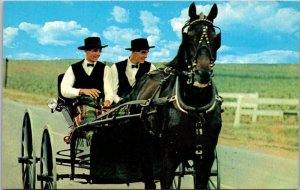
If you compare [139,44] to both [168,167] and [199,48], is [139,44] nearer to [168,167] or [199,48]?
[199,48]

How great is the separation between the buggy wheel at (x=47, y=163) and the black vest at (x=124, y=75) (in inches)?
31.3

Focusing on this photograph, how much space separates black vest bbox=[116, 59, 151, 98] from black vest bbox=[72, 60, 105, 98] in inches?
7.0

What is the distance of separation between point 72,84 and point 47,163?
0.80 meters

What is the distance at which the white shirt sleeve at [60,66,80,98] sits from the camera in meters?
5.33

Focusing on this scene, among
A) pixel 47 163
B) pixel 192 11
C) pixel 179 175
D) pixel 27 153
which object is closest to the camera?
pixel 192 11

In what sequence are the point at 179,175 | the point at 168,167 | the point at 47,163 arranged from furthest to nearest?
the point at 47,163
the point at 179,175
the point at 168,167

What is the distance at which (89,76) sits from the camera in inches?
211

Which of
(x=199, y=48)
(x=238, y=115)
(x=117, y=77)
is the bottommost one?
(x=238, y=115)

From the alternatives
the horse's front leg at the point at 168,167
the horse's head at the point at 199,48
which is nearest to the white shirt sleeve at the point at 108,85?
the horse's front leg at the point at 168,167

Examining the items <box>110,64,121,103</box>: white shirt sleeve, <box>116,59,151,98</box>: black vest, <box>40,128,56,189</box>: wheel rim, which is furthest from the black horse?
<box>40,128,56,189</box>: wheel rim

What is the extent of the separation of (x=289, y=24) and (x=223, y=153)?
4.60ft

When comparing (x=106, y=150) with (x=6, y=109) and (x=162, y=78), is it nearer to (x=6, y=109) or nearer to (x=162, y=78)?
(x=162, y=78)

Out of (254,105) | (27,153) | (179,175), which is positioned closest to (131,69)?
(179,175)

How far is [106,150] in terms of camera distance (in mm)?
5023
